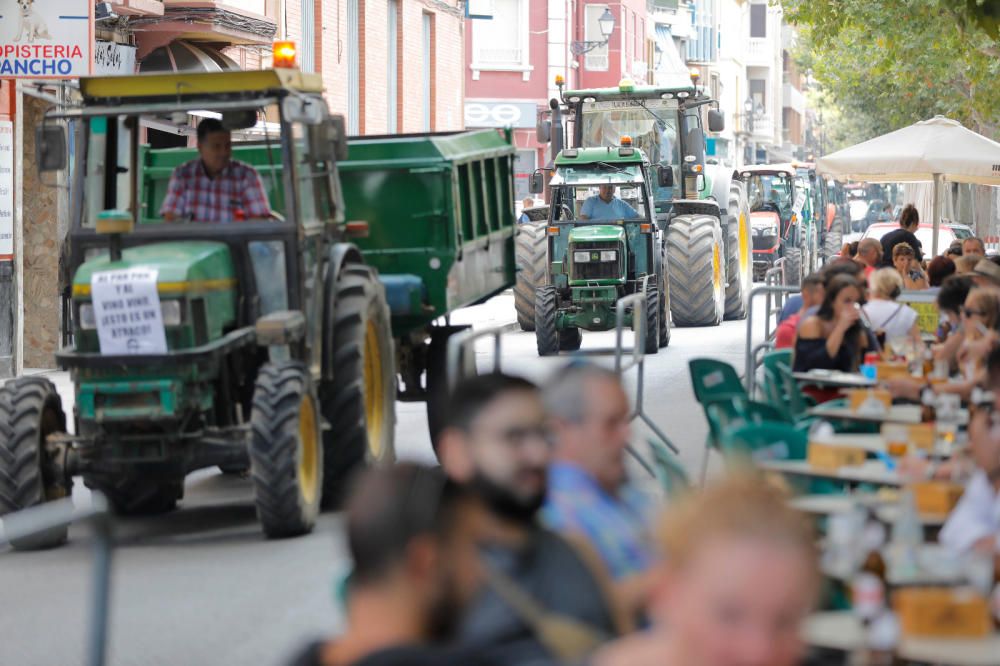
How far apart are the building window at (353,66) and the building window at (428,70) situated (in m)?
4.34

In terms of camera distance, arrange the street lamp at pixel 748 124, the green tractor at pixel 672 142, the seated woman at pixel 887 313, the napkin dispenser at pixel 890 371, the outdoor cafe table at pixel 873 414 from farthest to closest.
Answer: the street lamp at pixel 748 124 → the green tractor at pixel 672 142 → the seated woman at pixel 887 313 → the napkin dispenser at pixel 890 371 → the outdoor cafe table at pixel 873 414

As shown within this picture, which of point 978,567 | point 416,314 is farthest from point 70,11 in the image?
point 978,567

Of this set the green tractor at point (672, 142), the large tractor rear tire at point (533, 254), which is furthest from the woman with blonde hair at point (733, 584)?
the green tractor at point (672, 142)

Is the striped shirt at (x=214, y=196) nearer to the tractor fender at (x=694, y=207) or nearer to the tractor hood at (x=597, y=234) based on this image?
the tractor hood at (x=597, y=234)

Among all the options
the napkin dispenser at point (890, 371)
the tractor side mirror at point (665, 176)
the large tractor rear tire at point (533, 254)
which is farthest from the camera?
the tractor side mirror at point (665, 176)

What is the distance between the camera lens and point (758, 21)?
9656 centimetres

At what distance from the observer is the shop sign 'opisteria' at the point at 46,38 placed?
18391mm

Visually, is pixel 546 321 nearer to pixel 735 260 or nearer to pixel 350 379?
pixel 735 260

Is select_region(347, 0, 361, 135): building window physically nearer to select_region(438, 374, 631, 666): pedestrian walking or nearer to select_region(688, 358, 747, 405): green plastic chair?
select_region(688, 358, 747, 405): green plastic chair

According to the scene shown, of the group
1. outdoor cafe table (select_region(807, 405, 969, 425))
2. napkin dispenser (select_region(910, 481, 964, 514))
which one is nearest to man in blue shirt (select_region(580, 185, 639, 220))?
outdoor cafe table (select_region(807, 405, 969, 425))

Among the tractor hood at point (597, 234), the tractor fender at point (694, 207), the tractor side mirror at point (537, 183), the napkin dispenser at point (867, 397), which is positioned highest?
the tractor side mirror at point (537, 183)

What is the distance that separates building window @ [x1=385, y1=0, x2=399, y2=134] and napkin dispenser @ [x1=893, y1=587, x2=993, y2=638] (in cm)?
2965

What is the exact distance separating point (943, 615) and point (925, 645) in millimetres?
128

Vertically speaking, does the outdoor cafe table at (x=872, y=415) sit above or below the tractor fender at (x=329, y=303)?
below
